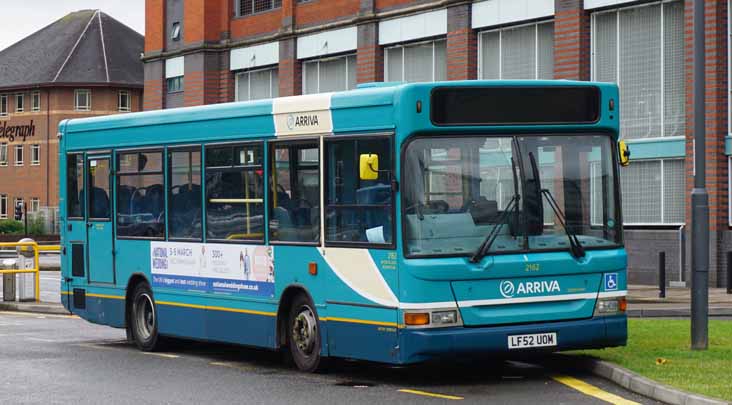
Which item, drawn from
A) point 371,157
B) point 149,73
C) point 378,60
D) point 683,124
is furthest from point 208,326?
point 149,73

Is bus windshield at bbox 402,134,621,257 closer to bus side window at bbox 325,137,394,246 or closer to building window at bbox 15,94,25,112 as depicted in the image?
bus side window at bbox 325,137,394,246

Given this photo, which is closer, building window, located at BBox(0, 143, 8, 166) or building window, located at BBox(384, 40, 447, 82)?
building window, located at BBox(384, 40, 447, 82)

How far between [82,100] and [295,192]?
81.8 m

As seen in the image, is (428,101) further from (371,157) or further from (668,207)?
(668,207)

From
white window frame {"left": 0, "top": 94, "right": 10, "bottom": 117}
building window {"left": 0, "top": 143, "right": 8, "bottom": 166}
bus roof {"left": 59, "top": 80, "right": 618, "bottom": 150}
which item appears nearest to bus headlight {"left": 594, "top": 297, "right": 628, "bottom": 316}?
bus roof {"left": 59, "top": 80, "right": 618, "bottom": 150}

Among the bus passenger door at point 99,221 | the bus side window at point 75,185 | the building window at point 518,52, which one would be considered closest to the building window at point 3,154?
the building window at point 518,52

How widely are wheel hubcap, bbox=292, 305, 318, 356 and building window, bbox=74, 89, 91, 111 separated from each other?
3205 inches

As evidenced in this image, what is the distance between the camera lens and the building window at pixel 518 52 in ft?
112

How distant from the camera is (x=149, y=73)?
50.7m

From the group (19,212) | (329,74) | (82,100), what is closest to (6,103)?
(82,100)

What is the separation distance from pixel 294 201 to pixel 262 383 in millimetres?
1872

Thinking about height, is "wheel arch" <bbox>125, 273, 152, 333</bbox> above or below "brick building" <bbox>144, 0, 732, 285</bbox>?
below

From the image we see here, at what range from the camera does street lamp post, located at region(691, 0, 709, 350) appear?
45.2 feet

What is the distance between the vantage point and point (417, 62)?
38.5 metres
